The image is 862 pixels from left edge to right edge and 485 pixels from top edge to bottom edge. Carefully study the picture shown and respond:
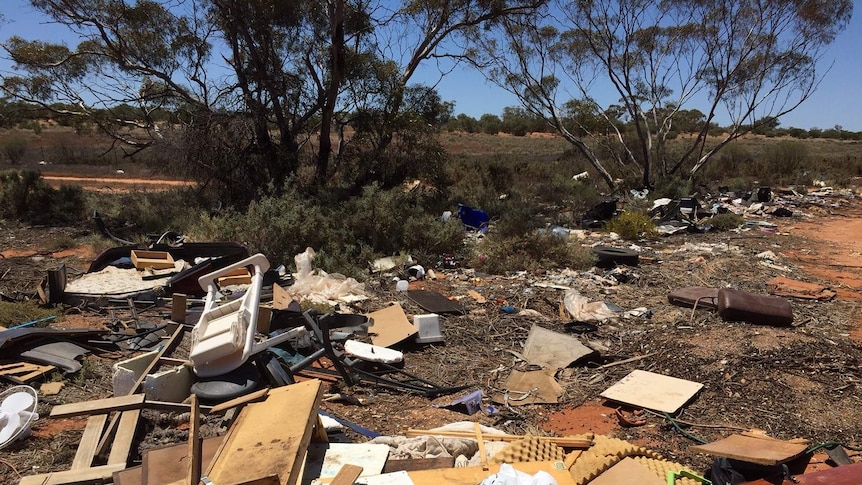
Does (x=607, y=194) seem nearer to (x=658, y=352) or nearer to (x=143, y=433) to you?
(x=658, y=352)

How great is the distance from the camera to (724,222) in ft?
39.0


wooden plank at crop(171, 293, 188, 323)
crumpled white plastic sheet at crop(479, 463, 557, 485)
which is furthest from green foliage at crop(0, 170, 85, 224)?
Result: crumpled white plastic sheet at crop(479, 463, 557, 485)

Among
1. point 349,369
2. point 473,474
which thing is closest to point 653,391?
point 473,474

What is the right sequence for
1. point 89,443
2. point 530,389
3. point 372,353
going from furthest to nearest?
1. point 372,353
2. point 530,389
3. point 89,443

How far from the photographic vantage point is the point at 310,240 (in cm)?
888

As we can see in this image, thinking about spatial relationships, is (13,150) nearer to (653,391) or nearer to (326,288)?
(326,288)

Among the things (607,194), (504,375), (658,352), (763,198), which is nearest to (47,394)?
(504,375)

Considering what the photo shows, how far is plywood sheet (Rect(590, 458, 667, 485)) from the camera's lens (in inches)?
111

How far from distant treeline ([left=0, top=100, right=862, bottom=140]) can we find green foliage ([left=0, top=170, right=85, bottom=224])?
1.86 metres

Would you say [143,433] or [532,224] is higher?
[532,224]

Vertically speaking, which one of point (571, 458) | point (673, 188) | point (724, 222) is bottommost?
point (571, 458)

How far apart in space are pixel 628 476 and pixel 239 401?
227 cm

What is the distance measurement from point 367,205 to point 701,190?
38.0 feet

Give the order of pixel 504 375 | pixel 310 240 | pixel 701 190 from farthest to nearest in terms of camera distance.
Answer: pixel 701 190
pixel 310 240
pixel 504 375
